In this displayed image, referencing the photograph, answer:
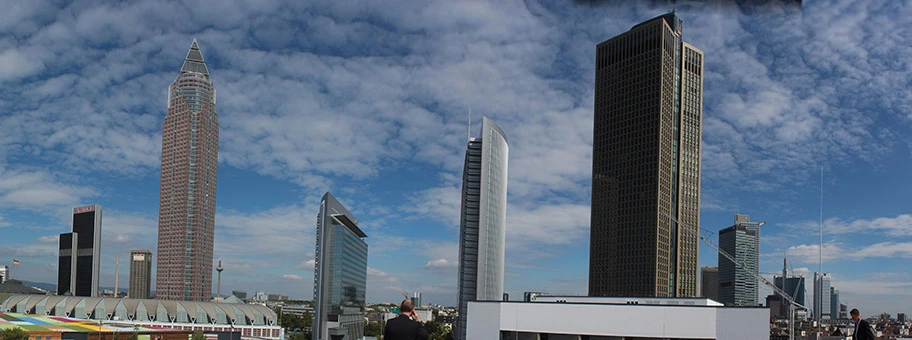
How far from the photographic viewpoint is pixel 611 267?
127562mm

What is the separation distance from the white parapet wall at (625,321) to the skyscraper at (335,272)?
53079 millimetres

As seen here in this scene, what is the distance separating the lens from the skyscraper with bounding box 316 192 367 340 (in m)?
96.5

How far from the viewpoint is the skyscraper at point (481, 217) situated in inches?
4481

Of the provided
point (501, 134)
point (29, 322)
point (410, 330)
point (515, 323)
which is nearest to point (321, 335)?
point (29, 322)

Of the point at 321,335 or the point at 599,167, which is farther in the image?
the point at 599,167

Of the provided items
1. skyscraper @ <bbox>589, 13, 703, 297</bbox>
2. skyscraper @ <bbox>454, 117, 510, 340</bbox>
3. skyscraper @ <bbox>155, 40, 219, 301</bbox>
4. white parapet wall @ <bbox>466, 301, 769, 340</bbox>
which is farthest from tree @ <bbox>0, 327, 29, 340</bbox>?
skyscraper @ <bbox>155, 40, 219, 301</bbox>

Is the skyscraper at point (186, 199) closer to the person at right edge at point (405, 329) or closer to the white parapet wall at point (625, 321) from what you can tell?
the white parapet wall at point (625, 321)

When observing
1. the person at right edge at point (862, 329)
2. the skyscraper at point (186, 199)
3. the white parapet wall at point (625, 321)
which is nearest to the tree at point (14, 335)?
the white parapet wall at point (625, 321)

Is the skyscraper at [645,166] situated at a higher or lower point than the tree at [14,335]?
higher

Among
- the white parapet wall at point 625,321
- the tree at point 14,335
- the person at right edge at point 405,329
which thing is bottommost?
the tree at point 14,335

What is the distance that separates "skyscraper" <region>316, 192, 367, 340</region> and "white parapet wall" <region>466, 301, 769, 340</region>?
2090 inches

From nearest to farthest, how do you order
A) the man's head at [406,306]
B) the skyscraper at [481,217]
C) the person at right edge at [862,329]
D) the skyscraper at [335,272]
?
1. the man's head at [406,306]
2. the person at right edge at [862,329]
3. the skyscraper at [335,272]
4. the skyscraper at [481,217]

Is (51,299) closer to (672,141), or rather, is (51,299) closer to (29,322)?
(29,322)

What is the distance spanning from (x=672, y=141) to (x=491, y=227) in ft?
128
